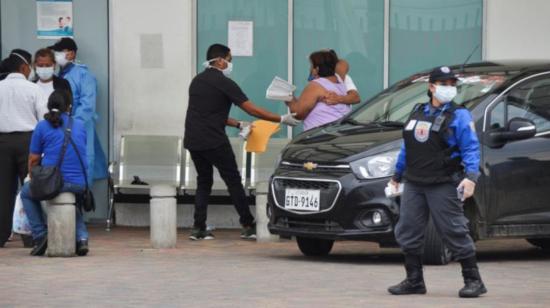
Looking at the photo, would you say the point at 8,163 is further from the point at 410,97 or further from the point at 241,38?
the point at 410,97

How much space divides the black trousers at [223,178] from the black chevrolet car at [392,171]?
5.71 ft

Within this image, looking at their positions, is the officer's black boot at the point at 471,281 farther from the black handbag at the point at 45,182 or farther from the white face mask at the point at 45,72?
the white face mask at the point at 45,72

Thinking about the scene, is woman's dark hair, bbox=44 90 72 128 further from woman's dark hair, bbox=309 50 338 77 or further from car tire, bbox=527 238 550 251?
car tire, bbox=527 238 550 251

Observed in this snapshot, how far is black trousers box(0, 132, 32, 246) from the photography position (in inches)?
561

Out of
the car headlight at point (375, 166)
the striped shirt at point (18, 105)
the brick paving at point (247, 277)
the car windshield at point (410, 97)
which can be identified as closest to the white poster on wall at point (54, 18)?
the striped shirt at point (18, 105)

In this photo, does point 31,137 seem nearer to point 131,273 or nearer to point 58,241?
point 58,241

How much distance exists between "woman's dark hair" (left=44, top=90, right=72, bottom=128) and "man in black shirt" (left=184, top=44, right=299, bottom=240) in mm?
1881

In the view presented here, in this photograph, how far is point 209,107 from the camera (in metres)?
14.6

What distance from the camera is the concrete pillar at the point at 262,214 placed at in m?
14.5

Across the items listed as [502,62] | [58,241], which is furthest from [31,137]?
[502,62]

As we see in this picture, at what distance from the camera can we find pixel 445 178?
10.0 metres

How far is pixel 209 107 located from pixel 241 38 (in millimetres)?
2530

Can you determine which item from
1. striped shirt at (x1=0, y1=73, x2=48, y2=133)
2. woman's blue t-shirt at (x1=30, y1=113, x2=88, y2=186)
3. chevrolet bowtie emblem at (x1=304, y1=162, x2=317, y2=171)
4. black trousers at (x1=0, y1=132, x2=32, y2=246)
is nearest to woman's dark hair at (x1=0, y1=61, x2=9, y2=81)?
striped shirt at (x1=0, y1=73, x2=48, y2=133)

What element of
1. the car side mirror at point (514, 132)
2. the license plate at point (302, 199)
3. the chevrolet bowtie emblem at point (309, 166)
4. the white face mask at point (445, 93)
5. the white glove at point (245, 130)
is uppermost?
the white face mask at point (445, 93)
